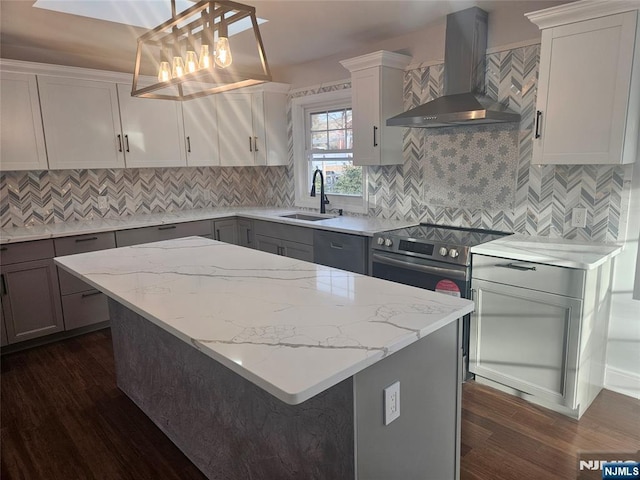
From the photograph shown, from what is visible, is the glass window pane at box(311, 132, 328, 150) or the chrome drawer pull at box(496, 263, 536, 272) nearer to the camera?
the chrome drawer pull at box(496, 263, 536, 272)

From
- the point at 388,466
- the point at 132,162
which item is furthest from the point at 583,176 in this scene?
the point at 132,162

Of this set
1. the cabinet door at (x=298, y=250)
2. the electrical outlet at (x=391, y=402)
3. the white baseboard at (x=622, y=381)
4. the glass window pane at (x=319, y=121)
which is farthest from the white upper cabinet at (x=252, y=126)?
the electrical outlet at (x=391, y=402)

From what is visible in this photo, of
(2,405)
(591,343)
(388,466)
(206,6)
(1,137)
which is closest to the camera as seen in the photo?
(388,466)

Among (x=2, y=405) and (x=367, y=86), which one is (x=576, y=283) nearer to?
(x=367, y=86)

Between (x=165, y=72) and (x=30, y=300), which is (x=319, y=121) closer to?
(x=165, y=72)

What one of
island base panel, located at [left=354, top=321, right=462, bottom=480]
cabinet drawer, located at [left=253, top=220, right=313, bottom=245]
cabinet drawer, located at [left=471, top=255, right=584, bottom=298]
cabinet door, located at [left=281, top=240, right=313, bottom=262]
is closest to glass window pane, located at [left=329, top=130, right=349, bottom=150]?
cabinet drawer, located at [left=253, top=220, right=313, bottom=245]

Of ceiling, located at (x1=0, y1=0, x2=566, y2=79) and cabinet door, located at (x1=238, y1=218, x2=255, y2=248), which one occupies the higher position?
ceiling, located at (x1=0, y1=0, x2=566, y2=79)

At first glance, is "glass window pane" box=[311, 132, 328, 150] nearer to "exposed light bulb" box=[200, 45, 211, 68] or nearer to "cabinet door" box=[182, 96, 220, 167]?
"cabinet door" box=[182, 96, 220, 167]

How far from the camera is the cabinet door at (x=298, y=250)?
3.81 metres

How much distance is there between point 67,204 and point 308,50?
8.62 feet

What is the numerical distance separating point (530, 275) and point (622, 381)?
0.99 metres

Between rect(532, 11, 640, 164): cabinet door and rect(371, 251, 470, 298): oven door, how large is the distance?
85cm

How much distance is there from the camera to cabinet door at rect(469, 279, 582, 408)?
2330 mm

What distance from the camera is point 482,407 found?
8.31 feet
